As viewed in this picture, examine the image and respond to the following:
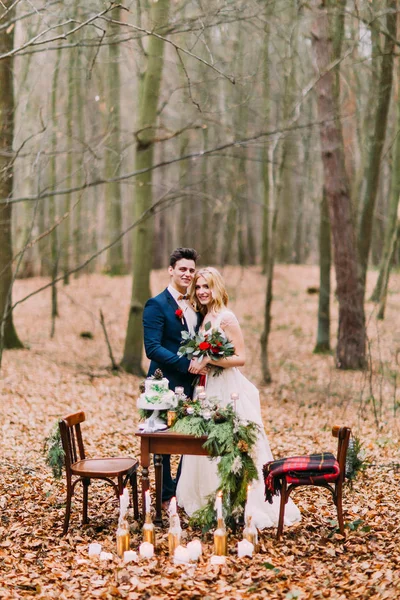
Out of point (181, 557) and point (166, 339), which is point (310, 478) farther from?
point (166, 339)

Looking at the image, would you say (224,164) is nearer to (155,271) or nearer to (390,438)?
(155,271)

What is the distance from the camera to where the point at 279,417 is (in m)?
10.8

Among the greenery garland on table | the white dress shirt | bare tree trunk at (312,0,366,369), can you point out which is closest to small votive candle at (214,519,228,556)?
the greenery garland on table

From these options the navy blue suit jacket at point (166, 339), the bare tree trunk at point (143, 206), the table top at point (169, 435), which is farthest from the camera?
the bare tree trunk at point (143, 206)

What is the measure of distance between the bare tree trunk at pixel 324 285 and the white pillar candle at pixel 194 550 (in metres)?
11.5

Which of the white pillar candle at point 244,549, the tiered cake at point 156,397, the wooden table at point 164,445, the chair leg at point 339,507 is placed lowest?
the white pillar candle at point 244,549

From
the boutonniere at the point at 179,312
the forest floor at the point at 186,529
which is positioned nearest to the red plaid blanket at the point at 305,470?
the forest floor at the point at 186,529

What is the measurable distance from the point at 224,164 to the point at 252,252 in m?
6.15

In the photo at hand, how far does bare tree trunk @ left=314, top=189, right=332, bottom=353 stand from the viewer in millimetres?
16078

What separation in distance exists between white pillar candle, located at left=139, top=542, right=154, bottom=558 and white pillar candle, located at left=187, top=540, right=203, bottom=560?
285mm

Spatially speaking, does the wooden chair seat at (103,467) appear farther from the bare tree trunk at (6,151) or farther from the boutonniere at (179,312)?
the bare tree trunk at (6,151)

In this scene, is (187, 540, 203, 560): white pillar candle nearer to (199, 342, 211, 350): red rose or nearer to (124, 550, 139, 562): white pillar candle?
(124, 550, 139, 562): white pillar candle

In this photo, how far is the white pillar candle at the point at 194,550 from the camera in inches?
196

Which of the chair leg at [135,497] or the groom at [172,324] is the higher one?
the groom at [172,324]
